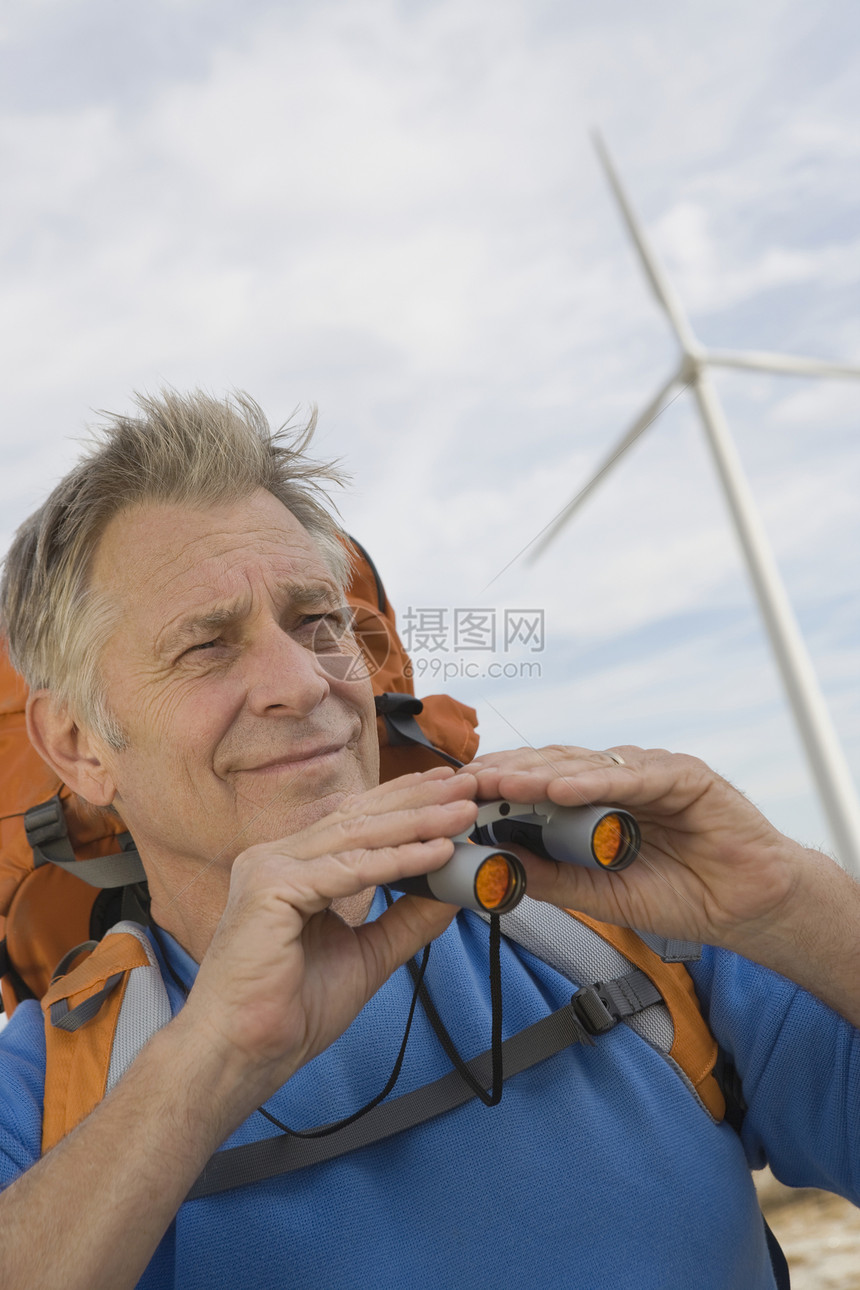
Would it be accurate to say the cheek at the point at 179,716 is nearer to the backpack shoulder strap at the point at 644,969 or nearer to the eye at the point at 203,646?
the eye at the point at 203,646

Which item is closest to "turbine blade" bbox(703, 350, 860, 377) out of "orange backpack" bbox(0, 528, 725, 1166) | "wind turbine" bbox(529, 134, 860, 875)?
"wind turbine" bbox(529, 134, 860, 875)

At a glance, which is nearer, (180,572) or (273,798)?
(273,798)

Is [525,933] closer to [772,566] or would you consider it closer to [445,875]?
[445,875]

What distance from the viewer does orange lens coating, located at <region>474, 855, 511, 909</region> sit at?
1.64m

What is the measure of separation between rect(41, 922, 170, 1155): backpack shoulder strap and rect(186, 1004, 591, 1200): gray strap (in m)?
0.30

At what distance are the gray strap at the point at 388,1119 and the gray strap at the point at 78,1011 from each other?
451mm

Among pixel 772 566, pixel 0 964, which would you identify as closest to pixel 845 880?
pixel 0 964

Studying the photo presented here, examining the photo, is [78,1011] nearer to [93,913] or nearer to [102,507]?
[93,913]

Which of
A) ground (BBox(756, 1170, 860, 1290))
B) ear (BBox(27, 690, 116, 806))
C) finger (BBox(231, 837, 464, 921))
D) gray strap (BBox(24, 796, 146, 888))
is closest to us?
finger (BBox(231, 837, 464, 921))

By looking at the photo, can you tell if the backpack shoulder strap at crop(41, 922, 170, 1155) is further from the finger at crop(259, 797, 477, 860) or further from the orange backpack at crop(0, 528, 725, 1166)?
the finger at crop(259, 797, 477, 860)

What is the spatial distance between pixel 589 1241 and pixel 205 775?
131 centimetres

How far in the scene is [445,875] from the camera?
167cm

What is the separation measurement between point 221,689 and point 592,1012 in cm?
114

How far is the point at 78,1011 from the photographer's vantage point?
88.4 inches
